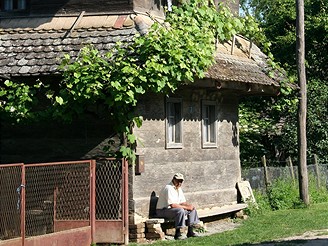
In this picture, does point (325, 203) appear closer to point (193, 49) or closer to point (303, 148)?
point (303, 148)

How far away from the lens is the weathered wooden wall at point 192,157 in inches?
698

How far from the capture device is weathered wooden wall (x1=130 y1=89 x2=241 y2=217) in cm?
1772

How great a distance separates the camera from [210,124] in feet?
68.4

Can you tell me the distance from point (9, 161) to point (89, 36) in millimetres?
3179

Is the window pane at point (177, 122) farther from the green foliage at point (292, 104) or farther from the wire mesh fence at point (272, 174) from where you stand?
the green foliage at point (292, 104)

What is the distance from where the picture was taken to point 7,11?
19.5 m

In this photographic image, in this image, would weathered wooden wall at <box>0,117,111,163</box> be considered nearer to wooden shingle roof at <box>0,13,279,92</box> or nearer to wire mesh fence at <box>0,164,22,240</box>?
wooden shingle roof at <box>0,13,279,92</box>

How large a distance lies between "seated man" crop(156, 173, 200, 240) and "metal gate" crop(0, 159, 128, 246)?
3.58 ft

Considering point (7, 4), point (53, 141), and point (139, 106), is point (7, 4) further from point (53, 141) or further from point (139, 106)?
point (139, 106)

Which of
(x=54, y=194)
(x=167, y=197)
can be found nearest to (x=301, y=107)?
(x=167, y=197)

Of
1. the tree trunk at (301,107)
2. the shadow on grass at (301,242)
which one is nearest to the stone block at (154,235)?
the shadow on grass at (301,242)

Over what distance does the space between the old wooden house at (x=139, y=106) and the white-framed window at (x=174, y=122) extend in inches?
0.9

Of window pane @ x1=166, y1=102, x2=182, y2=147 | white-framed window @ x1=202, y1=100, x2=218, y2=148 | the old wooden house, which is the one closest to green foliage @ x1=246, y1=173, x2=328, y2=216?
the old wooden house

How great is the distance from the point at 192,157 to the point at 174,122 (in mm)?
1085
